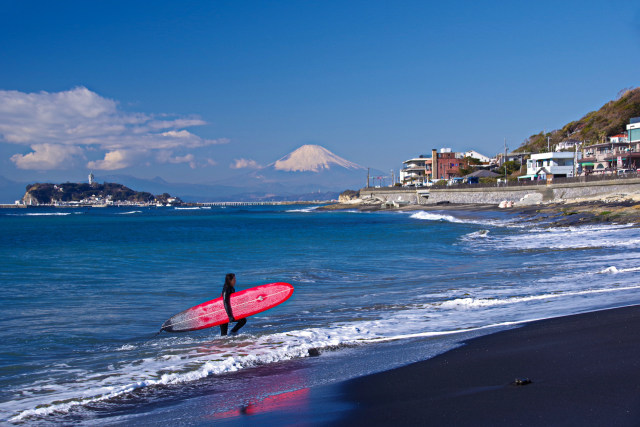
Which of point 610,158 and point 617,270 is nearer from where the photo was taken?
point 617,270

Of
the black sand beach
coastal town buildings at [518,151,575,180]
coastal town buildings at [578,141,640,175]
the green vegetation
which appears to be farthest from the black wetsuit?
the green vegetation

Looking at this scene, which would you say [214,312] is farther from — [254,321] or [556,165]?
[556,165]

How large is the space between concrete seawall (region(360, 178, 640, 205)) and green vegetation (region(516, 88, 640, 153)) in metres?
21.6

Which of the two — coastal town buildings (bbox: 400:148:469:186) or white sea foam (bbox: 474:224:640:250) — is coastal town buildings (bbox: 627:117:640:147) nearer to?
white sea foam (bbox: 474:224:640:250)

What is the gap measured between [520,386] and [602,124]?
11354 cm

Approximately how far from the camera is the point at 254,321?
1158 cm

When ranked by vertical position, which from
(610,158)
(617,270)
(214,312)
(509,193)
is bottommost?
(617,270)

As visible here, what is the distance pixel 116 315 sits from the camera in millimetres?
12469

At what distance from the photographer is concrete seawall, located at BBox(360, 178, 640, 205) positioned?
188 ft

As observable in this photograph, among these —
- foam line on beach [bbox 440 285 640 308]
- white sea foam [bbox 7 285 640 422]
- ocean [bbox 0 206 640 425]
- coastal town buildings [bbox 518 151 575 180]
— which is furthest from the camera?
coastal town buildings [bbox 518 151 575 180]

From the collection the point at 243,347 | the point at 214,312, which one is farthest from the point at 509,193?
the point at 243,347

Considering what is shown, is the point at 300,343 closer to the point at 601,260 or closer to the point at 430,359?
the point at 430,359

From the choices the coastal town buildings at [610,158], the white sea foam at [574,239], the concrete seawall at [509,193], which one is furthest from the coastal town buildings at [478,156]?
the white sea foam at [574,239]

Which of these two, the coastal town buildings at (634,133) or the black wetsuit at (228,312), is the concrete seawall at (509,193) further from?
the black wetsuit at (228,312)
